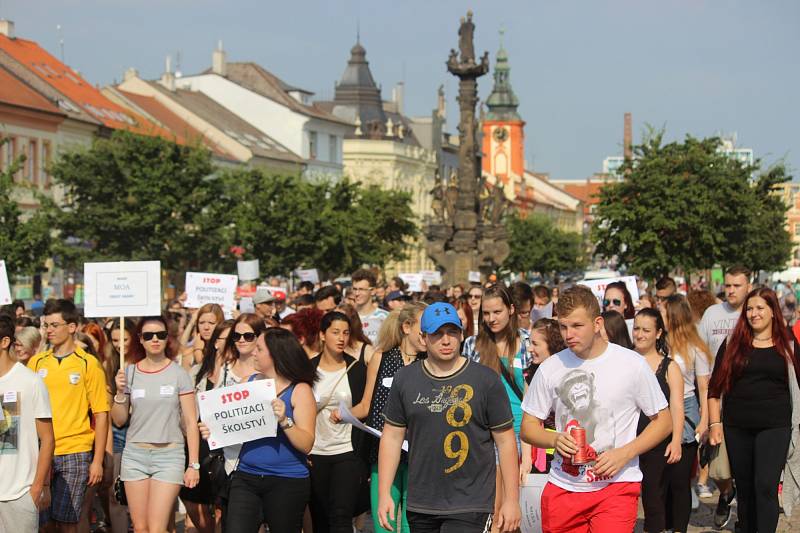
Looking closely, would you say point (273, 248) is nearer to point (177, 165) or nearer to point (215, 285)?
point (177, 165)

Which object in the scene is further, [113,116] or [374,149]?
[374,149]

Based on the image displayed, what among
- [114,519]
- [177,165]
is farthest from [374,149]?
[114,519]

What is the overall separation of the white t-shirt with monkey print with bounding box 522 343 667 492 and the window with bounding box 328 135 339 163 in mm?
92624

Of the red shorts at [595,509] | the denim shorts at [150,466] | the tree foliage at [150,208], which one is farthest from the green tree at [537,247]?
the red shorts at [595,509]

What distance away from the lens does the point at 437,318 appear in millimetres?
7184

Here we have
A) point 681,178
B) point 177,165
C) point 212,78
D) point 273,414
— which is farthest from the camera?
point 212,78

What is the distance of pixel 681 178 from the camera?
132 feet

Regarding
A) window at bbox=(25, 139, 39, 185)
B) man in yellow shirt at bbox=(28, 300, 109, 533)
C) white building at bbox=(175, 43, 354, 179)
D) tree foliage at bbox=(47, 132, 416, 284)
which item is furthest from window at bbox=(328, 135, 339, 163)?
man in yellow shirt at bbox=(28, 300, 109, 533)

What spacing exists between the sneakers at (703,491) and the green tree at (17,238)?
25101 mm

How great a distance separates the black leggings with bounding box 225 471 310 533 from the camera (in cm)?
834

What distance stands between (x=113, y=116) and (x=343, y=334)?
187 ft

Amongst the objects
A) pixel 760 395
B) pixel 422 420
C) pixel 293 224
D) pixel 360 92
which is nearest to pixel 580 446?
pixel 422 420

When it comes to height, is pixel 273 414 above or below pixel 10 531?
above

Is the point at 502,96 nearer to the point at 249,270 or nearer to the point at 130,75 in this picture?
the point at 130,75
